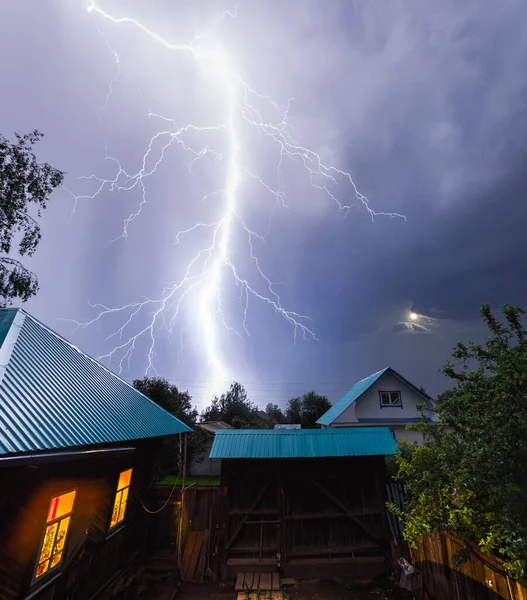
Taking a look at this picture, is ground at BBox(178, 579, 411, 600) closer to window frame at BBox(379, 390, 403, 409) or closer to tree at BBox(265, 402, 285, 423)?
window frame at BBox(379, 390, 403, 409)

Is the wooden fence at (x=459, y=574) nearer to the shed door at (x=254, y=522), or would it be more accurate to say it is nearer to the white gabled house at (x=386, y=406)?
the shed door at (x=254, y=522)

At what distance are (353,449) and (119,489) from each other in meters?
6.24

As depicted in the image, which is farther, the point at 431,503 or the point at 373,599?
the point at 373,599

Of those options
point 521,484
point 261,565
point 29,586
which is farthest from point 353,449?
point 29,586

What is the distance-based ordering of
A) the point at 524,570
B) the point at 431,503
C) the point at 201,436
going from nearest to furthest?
the point at 524,570 → the point at 431,503 → the point at 201,436

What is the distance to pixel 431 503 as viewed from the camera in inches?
198

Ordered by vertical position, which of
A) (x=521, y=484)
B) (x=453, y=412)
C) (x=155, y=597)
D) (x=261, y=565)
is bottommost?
(x=155, y=597)

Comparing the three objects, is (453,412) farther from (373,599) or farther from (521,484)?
(373,599)

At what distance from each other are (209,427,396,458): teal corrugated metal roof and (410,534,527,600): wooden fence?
7.25ft

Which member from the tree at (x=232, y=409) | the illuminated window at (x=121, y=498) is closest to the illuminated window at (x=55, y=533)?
the illuminated window at (x=121, y=498)

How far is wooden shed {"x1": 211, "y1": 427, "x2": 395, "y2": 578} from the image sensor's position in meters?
8.02

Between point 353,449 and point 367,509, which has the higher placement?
point 353,449

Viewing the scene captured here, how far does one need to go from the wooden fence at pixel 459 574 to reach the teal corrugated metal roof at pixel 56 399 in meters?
6.50

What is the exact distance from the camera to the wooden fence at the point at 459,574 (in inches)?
173
